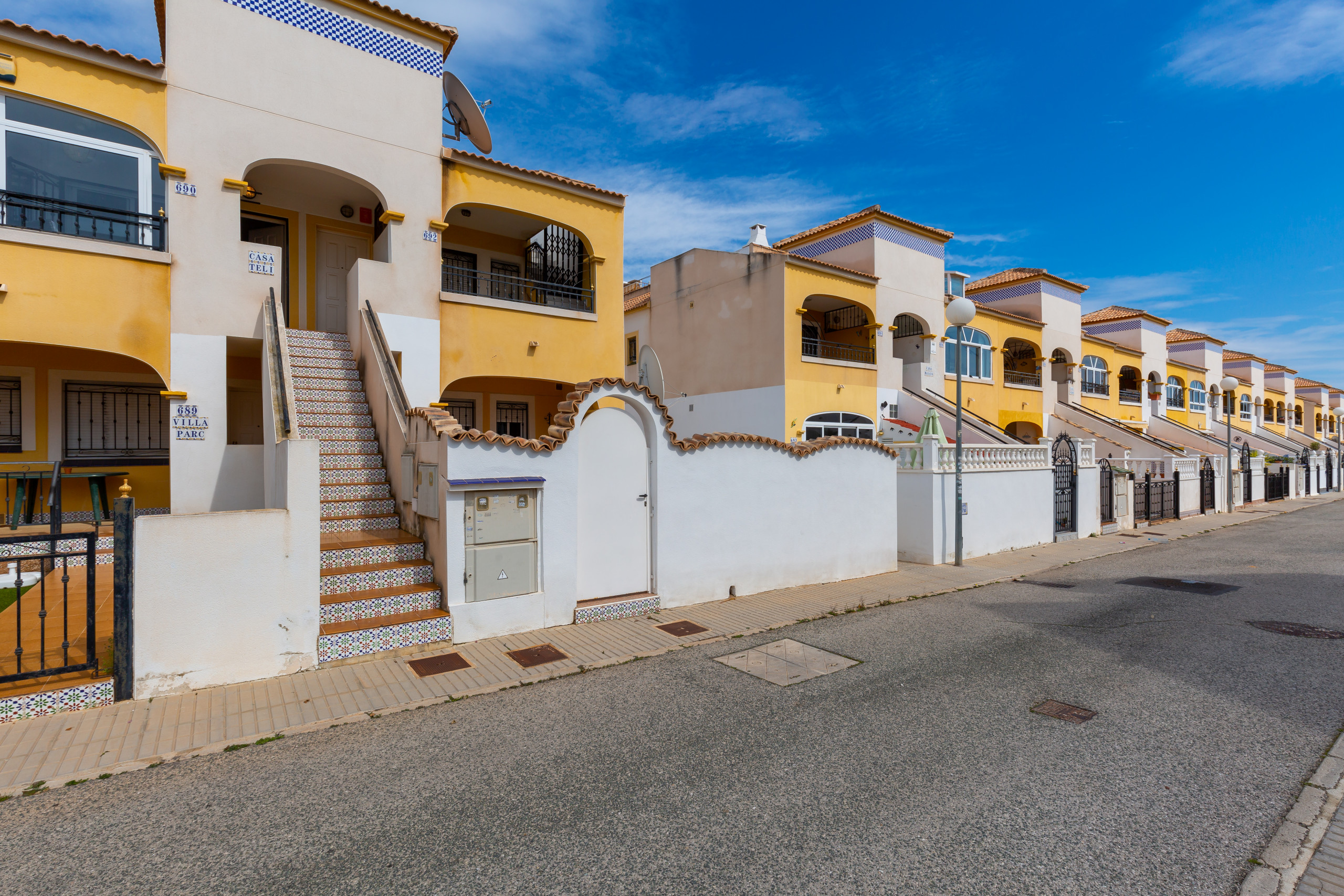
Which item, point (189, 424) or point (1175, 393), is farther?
point (1175, 393)

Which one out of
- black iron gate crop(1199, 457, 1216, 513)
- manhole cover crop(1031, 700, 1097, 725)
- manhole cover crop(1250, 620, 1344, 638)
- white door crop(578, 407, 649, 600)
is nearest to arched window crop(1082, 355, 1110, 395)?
black iron gate crop(1199, 457, 1216, 513)

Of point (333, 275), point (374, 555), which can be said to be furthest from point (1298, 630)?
point (333, 275)

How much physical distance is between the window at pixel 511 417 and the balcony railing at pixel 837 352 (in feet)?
34.1

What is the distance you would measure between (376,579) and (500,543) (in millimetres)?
1515

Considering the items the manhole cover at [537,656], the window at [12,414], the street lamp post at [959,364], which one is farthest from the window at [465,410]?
the street lamp post at [959,364]

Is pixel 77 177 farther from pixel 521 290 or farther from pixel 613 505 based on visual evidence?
pixel 613 505

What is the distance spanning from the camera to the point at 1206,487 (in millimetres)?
25125

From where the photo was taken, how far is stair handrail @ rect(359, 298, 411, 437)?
8.96m

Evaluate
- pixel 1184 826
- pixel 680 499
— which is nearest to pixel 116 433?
pixel 680 499

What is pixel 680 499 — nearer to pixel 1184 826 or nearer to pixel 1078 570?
pixel 1184 826

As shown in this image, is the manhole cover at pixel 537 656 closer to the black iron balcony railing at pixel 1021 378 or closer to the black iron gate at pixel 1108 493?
the black iron gate at pixel 1108 493

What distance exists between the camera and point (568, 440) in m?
8.20

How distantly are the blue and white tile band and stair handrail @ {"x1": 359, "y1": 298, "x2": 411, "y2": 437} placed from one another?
5152mm

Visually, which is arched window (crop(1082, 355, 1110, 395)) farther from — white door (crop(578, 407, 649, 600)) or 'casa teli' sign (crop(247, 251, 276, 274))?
'casa teli' sign (crop(247, 251, 276, 274))
